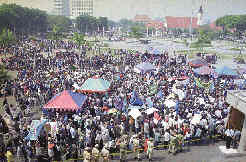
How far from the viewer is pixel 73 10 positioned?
19825 centimetres

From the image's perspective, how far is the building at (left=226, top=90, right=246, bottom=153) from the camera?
1223cm

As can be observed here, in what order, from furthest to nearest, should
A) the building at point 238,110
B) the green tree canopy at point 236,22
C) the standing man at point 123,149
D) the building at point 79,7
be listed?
the building at point 79,7
the green tree canopy at point 236,22
the building at point 238,110
the standing man at point 123,149

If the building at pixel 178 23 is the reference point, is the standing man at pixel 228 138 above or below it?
below

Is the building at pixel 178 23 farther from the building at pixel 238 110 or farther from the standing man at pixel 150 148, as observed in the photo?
the standing man at pixel 150 148

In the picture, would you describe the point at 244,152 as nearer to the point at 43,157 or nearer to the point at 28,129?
the point at 43,157

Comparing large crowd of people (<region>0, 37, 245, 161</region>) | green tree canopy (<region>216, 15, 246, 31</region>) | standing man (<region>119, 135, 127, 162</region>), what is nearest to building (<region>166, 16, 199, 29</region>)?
green tree canopy (<region>216, 15, 246, 31</region>)

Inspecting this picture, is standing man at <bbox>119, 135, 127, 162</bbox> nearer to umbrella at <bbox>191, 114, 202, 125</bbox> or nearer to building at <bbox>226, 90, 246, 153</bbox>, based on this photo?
umbrella at <bbox>191, 114, 202, 125</bbox>

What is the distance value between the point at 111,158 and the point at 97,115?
4.07m

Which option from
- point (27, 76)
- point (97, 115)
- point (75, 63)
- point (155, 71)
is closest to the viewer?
point (97, 115)

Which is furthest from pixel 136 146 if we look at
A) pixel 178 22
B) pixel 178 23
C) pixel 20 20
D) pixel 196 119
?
pixel 178 22

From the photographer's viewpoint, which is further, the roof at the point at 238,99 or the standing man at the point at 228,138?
the standing man at the point at 228,138

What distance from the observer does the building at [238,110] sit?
12.2 meters

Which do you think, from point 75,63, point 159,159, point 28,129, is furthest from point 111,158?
point 75,63

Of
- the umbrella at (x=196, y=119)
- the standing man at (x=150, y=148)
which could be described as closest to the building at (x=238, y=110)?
the umbrella at (x=196, y=119)
